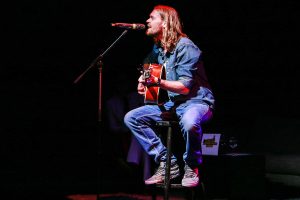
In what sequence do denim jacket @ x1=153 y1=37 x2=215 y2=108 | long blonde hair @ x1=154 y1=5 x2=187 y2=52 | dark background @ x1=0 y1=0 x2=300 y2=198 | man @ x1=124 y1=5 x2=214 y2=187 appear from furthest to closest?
dark background @ x1=0 y1=0 x2=300 y2=198 → long blonde hair @ x1=154 y1=5 x2=187 y2=52 → denim jacket @ x1=153 y1=37 x2=215 y2=108 → man @ x1=124 y1=5 x2=214 y2=187

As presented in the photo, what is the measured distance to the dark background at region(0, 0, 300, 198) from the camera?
8.11m

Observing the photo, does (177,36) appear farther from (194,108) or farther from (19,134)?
(19,134)

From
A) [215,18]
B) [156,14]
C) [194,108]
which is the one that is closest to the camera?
[194,108]

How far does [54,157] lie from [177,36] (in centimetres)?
503

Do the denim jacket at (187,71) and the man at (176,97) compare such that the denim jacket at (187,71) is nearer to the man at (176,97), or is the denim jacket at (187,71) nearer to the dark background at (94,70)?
the man at (176,97)

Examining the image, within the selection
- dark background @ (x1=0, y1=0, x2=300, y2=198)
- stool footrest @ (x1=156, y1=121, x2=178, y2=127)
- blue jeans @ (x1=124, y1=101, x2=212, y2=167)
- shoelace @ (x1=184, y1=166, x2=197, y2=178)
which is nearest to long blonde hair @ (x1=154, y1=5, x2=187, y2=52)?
blue jeans @ (x1=124, y1=101, x2=212, y2=167)

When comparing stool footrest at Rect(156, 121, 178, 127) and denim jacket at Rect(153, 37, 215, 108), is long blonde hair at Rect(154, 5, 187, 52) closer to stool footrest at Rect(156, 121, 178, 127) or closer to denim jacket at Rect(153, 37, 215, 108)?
denim jacket at Rect(153, 37, 215, 108)

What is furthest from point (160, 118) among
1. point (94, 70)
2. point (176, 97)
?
point (94, 70)

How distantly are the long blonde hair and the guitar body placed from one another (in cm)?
28

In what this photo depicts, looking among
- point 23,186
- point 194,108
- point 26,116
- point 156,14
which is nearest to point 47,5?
point 26,116

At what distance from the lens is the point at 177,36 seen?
4.62 meters

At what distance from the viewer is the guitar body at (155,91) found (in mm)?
4375

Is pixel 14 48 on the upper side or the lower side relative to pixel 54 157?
upper

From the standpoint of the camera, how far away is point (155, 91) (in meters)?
4.47
